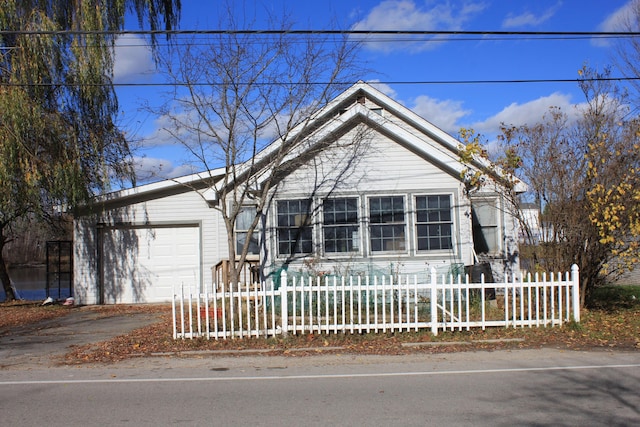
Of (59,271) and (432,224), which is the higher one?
(432,224)

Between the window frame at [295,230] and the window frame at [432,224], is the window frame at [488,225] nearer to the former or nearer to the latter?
the window frame at [432,224]

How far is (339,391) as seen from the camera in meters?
7.01

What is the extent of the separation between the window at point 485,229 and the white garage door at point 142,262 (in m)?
7.97

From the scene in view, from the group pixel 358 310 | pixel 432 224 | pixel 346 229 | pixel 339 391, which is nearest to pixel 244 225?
pixel 346 229

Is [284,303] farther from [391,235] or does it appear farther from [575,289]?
[575,289]

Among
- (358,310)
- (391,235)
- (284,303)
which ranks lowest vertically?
(358,310)

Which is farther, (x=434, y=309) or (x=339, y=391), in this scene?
(x=434, y=309)

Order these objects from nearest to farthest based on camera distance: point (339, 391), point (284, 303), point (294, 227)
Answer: point (339, 391) → point (284, 303) → point (294, 227)

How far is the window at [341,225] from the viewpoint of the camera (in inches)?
562

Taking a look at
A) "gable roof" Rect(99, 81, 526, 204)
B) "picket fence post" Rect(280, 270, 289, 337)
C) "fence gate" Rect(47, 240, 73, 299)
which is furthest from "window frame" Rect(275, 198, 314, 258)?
"fence gate" Rect(47, 240, 73, 299)

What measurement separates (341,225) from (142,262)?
648 cm

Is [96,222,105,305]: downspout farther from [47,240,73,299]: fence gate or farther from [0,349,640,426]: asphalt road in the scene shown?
[0,349,640,426]: asphalt road

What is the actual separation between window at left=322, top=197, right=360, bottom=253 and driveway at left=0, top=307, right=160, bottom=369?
4.56m

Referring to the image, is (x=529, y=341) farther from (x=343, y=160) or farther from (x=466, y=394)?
(x=343, y=160)
